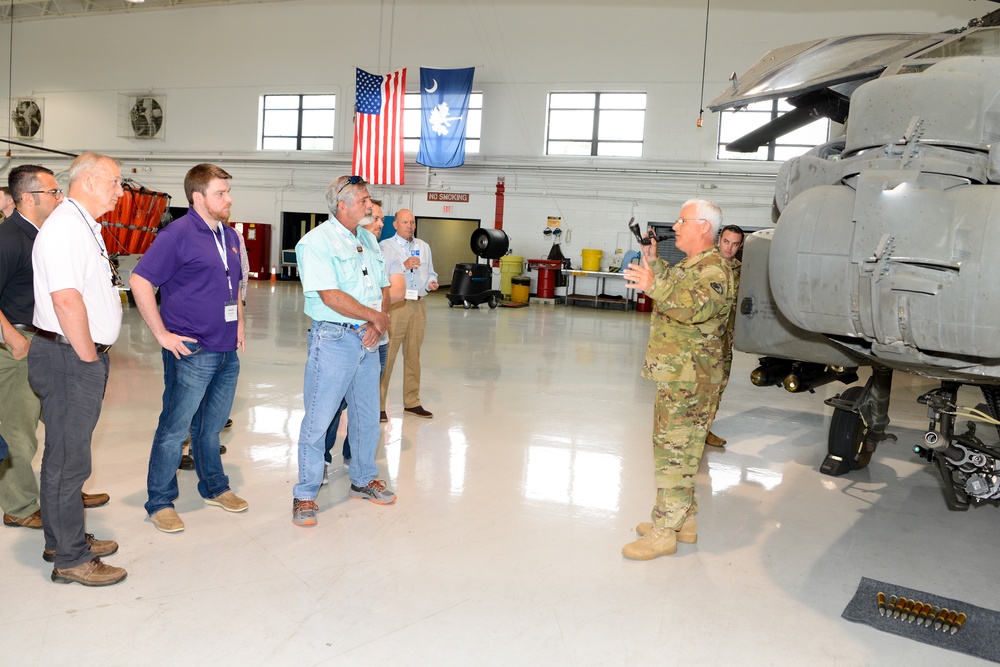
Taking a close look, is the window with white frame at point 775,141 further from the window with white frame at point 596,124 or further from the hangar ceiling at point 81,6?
the hangar ceiling at point 81,6

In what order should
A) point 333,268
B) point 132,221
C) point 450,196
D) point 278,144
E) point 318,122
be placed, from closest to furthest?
point 333,268 < point 132,221 < point 450,196 < point 318,122 < point 278,144

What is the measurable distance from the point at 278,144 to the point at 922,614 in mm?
20138

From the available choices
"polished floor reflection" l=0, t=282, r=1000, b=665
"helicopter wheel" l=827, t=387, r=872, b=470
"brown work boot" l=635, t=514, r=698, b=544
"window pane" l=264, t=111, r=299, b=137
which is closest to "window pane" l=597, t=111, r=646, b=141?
"window pane" l=264, t=111, r=299, b=137

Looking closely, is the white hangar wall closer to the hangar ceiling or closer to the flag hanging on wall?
the hangar ceiling

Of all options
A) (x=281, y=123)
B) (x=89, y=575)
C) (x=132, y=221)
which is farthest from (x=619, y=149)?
(x=89, y=575)

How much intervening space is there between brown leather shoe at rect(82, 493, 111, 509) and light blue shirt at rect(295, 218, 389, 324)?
1364mm

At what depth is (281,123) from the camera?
2022 centimetres

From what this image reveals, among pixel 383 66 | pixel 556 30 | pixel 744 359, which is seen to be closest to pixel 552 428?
pixel 744 359

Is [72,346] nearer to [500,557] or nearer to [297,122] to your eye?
[500,557]

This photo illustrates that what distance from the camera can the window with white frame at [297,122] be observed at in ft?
65.1

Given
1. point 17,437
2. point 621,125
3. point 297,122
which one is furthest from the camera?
point 297,122

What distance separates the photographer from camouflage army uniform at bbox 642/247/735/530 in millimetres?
3217

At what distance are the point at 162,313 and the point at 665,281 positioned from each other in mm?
2206

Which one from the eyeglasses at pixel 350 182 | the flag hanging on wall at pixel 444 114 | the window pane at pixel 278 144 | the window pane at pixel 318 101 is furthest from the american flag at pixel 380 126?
the eyeglasses at pixel 350 182
